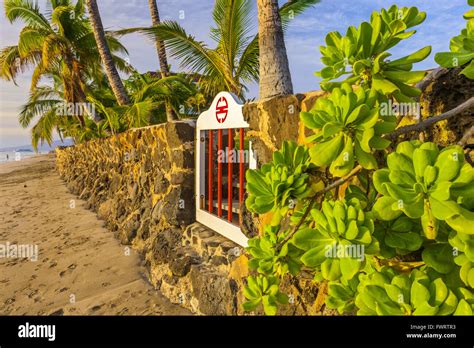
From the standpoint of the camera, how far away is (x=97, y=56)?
537 inches

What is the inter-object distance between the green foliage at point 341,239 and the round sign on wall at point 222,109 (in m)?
2.55

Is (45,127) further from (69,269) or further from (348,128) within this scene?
(348,128)

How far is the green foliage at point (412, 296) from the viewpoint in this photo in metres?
0.89

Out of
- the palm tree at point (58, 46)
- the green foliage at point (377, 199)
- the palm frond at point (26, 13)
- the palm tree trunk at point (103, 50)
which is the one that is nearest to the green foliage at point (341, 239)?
the green foliage at point (377, 199)

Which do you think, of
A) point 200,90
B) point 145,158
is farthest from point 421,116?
point 200,90

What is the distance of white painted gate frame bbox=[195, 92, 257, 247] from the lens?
126 inches

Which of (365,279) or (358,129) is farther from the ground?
(358,129)

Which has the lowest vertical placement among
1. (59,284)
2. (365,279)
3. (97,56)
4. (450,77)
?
(59,284)

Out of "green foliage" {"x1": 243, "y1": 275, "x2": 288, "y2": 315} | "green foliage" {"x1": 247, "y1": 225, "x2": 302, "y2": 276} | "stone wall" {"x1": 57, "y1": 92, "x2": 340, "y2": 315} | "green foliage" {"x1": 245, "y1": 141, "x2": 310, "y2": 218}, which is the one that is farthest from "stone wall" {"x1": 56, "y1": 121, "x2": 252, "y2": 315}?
"green foliage" {"x1": 245, "y1": 141, "x2": 310, "y2": 218}

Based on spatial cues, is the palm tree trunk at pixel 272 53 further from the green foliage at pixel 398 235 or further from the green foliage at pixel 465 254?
the green foliage at pixel 465 254

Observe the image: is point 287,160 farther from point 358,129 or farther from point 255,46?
point 255,46

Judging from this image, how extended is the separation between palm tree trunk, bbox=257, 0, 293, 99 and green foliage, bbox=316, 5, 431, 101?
356 cm

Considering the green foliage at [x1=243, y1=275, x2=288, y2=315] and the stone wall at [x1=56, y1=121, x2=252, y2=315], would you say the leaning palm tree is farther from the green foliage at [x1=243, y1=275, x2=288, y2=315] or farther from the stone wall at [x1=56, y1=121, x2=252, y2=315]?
the green foliage at [x1=243, y1=275, x2=288, y2=315]

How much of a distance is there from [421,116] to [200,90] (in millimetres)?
11254
